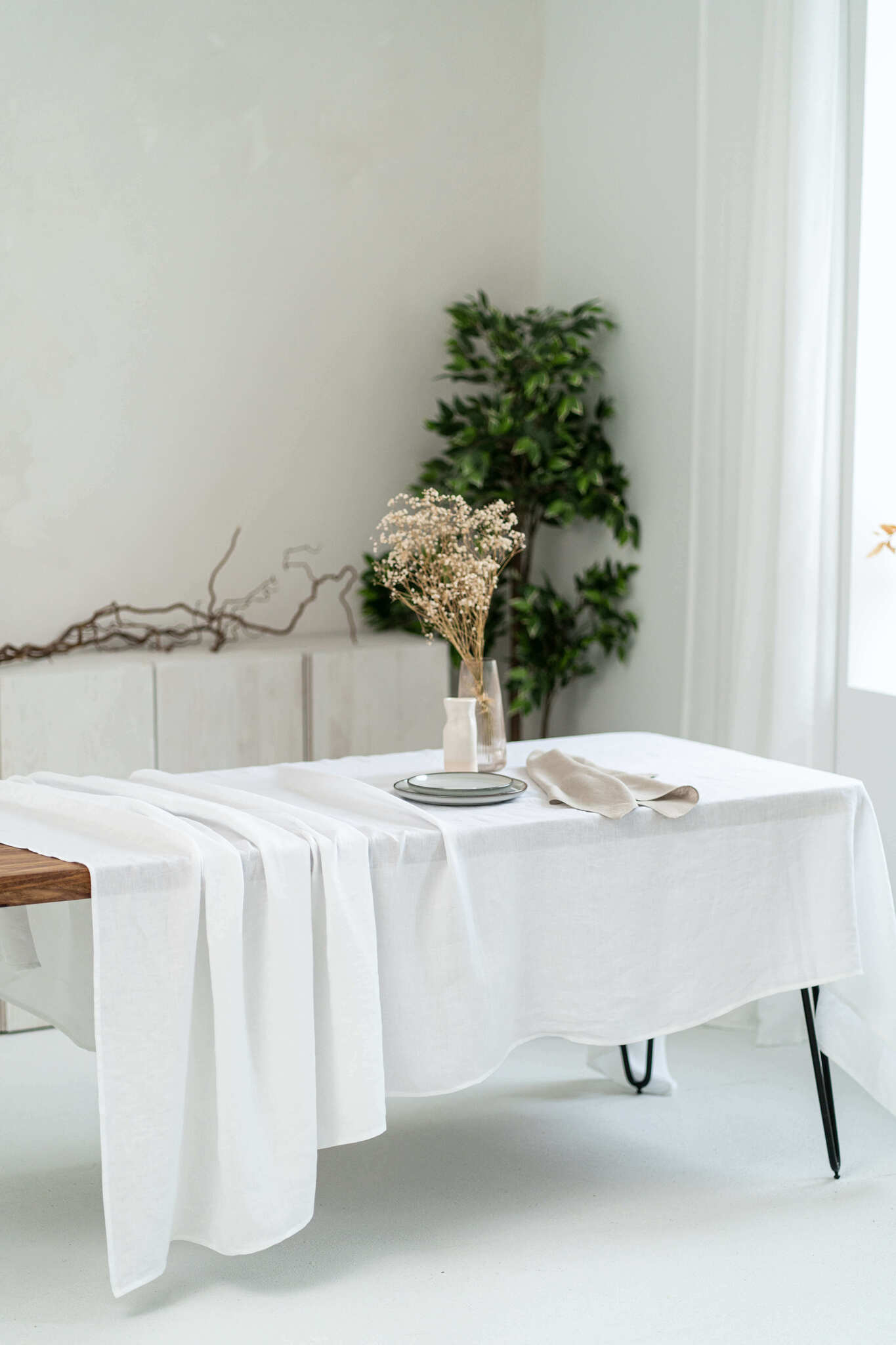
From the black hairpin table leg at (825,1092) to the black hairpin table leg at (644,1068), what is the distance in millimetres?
476

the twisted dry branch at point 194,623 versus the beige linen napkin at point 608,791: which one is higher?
the twisted dry branch at point 194,623

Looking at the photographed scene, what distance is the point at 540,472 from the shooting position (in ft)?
13.5

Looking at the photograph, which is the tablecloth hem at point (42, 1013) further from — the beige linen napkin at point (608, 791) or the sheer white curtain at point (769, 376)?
the sheer white curtain at point (769, 376)

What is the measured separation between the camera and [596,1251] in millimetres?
2438

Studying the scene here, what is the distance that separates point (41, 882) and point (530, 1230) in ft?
3.68

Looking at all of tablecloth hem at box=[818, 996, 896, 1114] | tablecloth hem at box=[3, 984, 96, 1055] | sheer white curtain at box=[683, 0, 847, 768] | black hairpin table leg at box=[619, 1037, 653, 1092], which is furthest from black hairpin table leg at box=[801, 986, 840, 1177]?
tablecloth hem at box=[3, 984, 96, 1055]

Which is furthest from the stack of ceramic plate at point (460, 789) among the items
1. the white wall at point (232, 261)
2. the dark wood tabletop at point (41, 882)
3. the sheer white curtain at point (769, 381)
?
the white wall at point (232, 261)

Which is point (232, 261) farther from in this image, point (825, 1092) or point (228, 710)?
point (825, 1092)

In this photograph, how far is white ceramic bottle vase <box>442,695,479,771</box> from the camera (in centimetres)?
271

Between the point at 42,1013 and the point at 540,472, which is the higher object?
the point at 540,472

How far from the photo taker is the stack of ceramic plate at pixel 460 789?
2465mm

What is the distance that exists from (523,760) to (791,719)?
32.3 inches

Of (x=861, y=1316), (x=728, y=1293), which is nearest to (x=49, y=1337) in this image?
(x=728, y=1293)

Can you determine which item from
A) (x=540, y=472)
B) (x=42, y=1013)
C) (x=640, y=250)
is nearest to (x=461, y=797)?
(x=42, y=1013)
